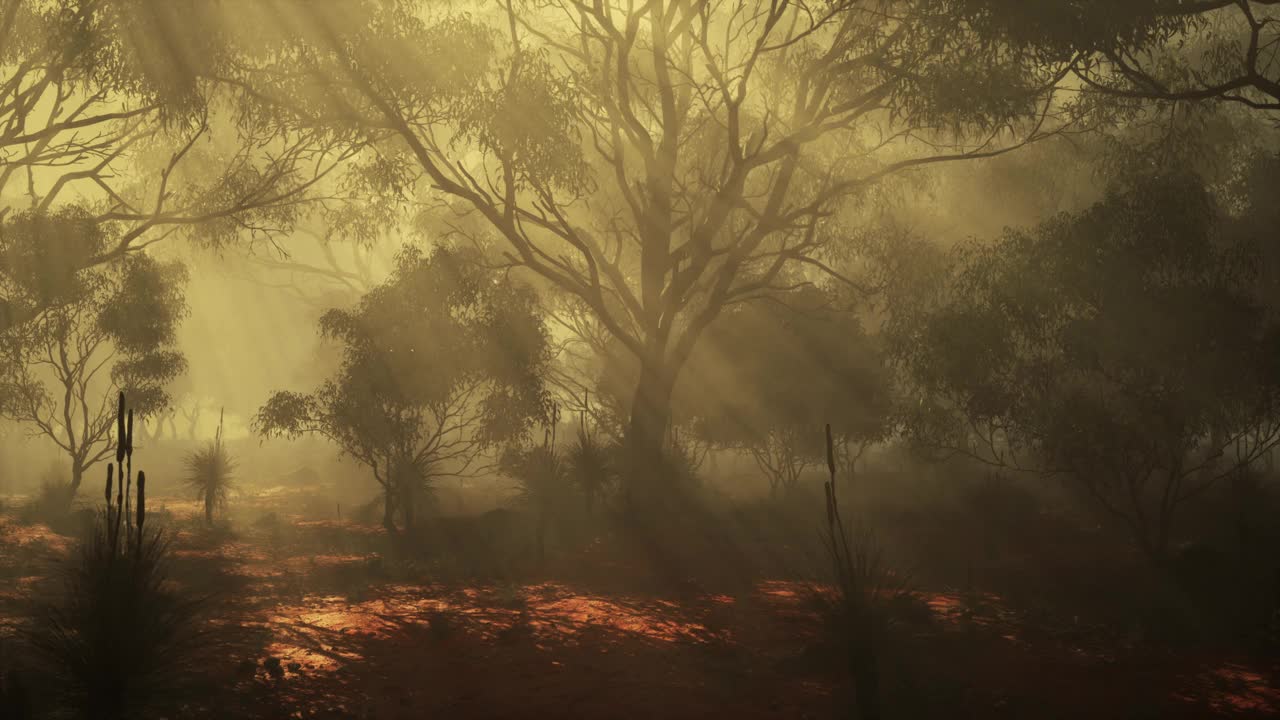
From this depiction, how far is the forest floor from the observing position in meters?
7.04

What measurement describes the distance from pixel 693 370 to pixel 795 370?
92.3 inches

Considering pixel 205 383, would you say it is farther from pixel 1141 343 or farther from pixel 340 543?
pixel 1141 343

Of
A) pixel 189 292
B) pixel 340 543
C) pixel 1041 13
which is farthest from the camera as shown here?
pixel 189 292

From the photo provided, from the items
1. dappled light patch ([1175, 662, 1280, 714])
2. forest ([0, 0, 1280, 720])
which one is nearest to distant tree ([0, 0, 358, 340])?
forest ([0, 0, 1280, 720])

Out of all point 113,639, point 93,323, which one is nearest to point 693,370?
point 93,323

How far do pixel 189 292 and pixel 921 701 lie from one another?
5036 cm

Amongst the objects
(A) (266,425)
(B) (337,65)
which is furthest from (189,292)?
(B) (337,65)

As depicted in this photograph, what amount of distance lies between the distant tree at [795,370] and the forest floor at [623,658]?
8.13 metres

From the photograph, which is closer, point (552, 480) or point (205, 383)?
point (552, 480)

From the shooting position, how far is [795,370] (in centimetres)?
1988

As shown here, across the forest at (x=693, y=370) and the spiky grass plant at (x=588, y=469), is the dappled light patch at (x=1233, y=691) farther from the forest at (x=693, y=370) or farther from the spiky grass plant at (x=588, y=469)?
the spiky grass plant at (x=588, y=469)

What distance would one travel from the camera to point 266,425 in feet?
56.7

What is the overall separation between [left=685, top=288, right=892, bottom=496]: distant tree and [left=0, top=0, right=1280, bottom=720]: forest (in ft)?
0.34

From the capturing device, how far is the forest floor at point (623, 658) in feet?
23.1
